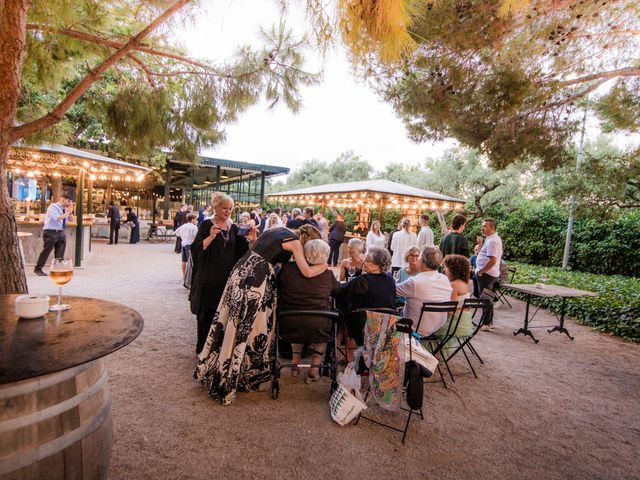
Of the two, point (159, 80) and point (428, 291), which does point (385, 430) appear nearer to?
point (428, 291)

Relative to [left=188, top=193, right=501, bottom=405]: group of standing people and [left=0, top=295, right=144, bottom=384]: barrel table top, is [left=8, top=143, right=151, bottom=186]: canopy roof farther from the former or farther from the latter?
[left=0, top=295, right=144, bottom=384]: barrel table top

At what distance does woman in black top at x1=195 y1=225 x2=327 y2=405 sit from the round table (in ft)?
3.31

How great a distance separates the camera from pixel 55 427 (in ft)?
4.00

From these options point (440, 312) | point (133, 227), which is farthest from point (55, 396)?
point (133, 227)

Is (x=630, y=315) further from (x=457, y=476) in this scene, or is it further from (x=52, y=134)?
(x=52, y=134)

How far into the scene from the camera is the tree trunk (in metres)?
2.30

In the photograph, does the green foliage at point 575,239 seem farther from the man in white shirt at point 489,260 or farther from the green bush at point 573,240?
the man in white shirt at point 489,260

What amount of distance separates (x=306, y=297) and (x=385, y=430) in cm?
109

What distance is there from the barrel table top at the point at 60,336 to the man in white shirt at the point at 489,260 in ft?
15.3

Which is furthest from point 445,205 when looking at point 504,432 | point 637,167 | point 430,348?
point 504,432

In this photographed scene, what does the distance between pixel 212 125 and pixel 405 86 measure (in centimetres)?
303

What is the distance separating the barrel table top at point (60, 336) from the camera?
1.16 meters

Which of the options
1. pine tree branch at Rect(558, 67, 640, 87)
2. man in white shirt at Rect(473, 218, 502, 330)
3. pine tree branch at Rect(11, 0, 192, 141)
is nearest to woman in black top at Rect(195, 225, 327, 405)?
pine tree branch at Rect(11, 0, 192, 141)

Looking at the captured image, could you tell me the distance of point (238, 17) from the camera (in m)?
2.37
